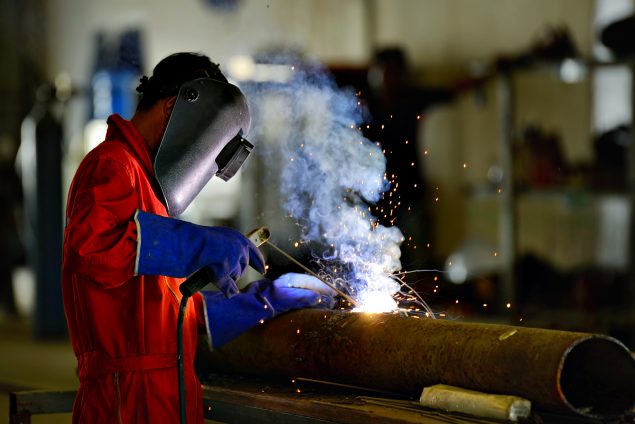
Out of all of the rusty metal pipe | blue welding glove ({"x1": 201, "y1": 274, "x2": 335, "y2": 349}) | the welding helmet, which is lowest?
the rusty metal pipe

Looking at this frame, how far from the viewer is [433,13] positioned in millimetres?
7547

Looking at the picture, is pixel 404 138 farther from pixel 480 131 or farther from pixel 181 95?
pixel 181 95

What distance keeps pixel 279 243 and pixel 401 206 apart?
1.50m

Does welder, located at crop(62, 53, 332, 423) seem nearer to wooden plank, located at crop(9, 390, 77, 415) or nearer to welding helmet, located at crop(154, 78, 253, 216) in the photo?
welding helmet, located at crop(154, 78, 253, 216)

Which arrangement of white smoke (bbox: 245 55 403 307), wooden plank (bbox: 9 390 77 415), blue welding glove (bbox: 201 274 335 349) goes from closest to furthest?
blue welding glove (bbox: 201 274 335 349) < wooden plank (bbox: 9 390 77 415) < white smoke (bbox: 245 55 403 307)

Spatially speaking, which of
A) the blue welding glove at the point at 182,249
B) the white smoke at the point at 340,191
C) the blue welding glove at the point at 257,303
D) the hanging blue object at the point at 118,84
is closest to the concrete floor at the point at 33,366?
the hanging blue object at the point at 118,84

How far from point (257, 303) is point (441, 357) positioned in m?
0.72

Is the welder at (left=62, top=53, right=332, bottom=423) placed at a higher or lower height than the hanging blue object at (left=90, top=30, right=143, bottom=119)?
lower

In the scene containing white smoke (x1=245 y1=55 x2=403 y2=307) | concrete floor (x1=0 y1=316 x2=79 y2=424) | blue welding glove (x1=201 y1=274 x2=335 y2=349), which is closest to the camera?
blue welding glove (x1=201 y1=274 x2=335 y2=349)

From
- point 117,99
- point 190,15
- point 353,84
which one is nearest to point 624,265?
point 353,84

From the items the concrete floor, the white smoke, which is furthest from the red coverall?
the concrete floor

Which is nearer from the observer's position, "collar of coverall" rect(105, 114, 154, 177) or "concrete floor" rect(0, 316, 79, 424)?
"collar of coverall" rect(105, 114, 154, 177)

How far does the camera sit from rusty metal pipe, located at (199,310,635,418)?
2.32m

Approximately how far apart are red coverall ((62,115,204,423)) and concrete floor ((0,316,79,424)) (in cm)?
348
